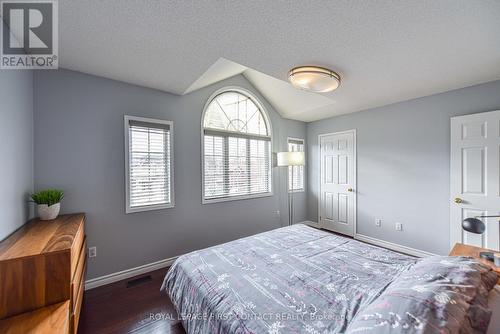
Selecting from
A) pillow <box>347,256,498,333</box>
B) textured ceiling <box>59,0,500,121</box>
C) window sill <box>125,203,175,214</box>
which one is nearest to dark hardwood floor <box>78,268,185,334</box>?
window sill <box>125,203,175,214</box>

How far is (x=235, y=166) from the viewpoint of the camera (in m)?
3.56

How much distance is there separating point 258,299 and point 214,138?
99.1 inches

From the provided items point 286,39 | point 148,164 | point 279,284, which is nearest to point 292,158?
point 286,39

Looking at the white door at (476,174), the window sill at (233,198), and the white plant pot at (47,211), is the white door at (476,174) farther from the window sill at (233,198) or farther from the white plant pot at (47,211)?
the white plant pot at (47,211)

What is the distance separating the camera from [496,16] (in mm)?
1460

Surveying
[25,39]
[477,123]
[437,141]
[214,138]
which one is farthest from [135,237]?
[477,123]

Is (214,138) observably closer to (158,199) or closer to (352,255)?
(158,199)

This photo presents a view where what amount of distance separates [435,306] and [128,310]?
2.33 m

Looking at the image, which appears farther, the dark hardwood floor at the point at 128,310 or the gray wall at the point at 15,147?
the dark hardwood floor at the point at 128,310

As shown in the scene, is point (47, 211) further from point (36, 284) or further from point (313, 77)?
point (313, 77)

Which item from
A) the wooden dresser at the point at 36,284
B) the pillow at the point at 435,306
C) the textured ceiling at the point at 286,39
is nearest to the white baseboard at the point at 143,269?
the wooden dresser at the point at 36,284

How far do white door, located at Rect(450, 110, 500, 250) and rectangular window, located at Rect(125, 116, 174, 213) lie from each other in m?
3.80

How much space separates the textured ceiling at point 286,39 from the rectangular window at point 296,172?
76.8 inches

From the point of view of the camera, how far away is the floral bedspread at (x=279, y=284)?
3.56ft
